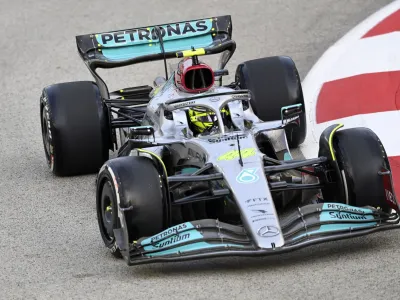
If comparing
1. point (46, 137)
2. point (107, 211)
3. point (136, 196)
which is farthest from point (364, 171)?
point (46, 137)

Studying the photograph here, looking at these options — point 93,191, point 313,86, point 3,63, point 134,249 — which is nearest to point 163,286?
point 134,249

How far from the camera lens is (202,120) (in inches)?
385

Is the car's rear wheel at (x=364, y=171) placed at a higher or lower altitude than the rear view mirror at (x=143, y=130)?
lower

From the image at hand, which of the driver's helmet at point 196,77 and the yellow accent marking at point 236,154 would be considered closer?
the yellow accent marking at point 236,154

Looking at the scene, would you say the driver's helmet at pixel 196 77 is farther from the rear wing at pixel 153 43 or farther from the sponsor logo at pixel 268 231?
the sponsor logo at pixel 268 231

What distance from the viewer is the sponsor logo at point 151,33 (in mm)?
11531

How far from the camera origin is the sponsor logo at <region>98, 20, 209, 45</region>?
1153cm

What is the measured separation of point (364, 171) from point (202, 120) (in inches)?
64.9

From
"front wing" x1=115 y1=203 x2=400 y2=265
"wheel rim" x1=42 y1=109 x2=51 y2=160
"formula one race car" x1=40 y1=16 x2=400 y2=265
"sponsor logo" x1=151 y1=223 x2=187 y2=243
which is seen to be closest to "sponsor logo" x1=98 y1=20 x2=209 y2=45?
"formula one race car" x1=40 y1=16 x2=400 y2=265

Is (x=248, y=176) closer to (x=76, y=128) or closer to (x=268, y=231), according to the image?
(x=268, y=231)

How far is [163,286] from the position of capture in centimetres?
795

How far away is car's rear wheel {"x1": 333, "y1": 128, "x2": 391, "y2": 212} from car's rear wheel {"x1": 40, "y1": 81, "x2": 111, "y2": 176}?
9.28ft

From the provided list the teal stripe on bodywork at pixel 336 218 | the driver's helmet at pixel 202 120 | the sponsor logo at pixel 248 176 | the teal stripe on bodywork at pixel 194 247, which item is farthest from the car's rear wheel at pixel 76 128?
the teal stripe on bodywork at pixel 336 218

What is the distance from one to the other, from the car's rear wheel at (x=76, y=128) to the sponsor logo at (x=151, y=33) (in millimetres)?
687
